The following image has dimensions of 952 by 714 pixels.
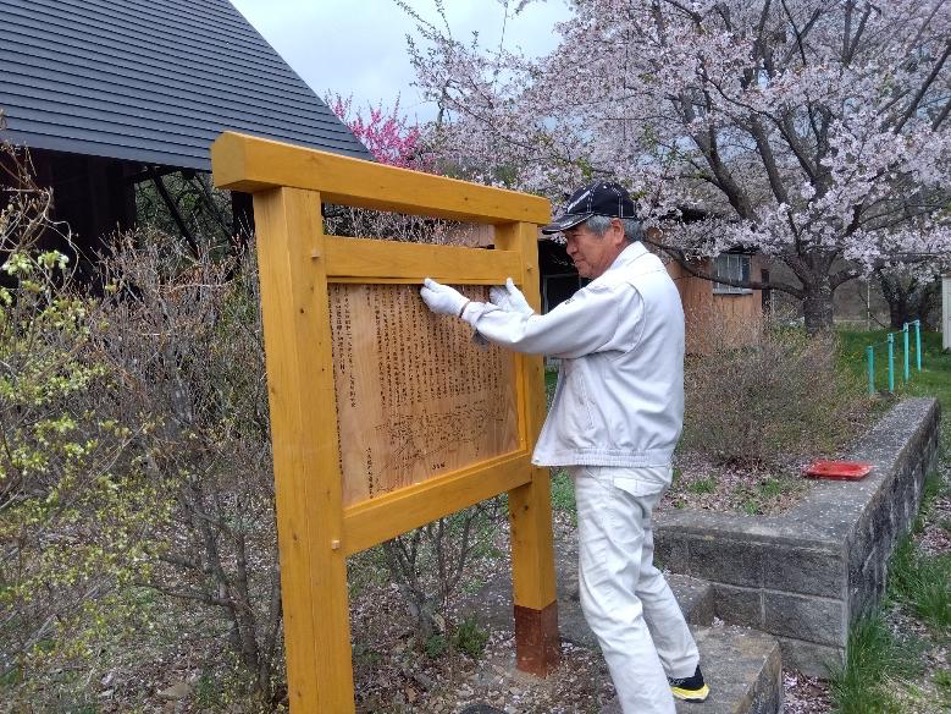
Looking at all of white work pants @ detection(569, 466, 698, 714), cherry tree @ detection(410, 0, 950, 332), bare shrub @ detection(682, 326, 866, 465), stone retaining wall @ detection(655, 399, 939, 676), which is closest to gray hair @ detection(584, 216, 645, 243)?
white work pants @ detection(569, 466, 698, 714)

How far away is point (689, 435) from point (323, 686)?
13.5 feet

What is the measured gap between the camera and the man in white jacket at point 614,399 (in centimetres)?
241

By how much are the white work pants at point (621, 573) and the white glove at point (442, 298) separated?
0.66 m

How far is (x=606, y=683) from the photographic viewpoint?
2936 mm

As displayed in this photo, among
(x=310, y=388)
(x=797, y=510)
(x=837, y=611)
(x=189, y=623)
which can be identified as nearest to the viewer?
(x=310, y=388)

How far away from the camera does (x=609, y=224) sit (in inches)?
102

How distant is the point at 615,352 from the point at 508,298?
0.55 m

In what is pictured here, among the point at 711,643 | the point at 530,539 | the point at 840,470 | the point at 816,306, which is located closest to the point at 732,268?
the point at 816,306

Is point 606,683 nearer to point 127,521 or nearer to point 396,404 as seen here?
point 396,404

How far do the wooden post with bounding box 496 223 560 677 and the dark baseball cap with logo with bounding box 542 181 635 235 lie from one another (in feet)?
1.51

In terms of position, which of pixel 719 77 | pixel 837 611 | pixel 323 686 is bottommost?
pixel 837 611

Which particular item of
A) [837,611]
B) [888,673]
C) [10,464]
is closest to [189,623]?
[10,464]

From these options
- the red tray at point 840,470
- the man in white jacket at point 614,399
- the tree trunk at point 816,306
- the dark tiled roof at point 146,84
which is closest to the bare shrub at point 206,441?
the man in white jacket at point 614,399

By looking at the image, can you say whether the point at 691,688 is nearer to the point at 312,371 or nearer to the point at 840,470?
the point at 312,371
